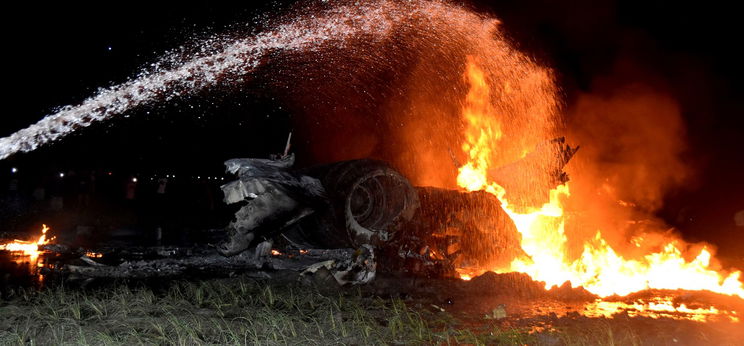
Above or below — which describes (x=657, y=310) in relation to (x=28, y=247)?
below

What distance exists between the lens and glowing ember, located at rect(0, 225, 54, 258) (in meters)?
10.4

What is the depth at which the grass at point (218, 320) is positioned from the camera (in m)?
4.65

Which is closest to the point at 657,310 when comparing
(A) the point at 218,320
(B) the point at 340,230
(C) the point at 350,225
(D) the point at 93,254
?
(C) the point at 350,225

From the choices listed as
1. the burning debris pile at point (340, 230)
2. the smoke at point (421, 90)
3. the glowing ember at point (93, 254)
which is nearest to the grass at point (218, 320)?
the burning debris pile at point (340, 230)

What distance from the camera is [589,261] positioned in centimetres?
1034

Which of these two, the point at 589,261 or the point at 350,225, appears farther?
the point at 589,261

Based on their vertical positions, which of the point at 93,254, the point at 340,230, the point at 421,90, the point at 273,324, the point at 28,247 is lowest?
the point at 273,324

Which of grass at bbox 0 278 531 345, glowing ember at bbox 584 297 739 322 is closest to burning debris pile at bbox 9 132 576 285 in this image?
grass at bbox 0 278 531 345

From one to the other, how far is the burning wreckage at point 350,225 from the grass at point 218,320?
1574 millimetres

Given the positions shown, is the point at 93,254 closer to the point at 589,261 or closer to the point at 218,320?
the point at 218,320

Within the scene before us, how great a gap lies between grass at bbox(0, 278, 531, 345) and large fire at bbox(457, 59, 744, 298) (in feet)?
12.6

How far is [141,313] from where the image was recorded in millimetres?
5406

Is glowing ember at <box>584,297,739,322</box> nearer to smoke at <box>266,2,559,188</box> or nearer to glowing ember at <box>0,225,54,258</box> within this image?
smoke at <box>266,2,559,188</box>

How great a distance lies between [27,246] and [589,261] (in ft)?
41.3
